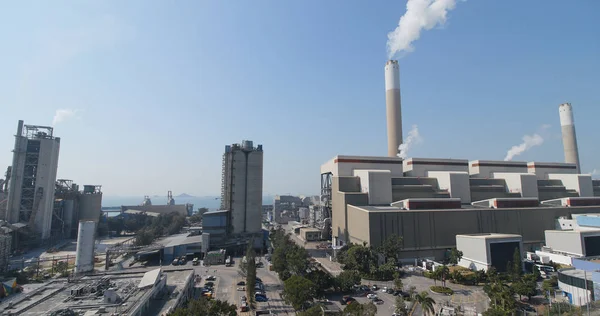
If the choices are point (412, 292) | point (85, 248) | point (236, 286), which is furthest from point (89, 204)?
point (412, 292)

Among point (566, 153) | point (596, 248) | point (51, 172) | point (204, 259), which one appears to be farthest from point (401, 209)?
point (51, 172)

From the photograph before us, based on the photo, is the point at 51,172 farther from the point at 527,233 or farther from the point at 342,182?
the point at 527,233

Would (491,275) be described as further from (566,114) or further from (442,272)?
(566,114)

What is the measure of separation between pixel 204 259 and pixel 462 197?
53.8m

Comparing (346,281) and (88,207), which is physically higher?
(88,207)

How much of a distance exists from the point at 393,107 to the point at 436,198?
93.9ft

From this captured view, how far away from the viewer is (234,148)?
7106 centimetres

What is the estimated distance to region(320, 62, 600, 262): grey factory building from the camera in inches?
2101

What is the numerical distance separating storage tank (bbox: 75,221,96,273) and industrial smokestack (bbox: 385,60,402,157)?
67.5 metres

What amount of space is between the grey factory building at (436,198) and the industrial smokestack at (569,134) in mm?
3468

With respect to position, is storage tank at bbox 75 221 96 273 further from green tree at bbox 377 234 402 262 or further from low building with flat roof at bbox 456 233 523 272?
low building with flat roof at bbox 456 233 523 272

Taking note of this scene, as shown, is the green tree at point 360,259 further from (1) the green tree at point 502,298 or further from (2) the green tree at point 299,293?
(2) the green tree at point 299,293

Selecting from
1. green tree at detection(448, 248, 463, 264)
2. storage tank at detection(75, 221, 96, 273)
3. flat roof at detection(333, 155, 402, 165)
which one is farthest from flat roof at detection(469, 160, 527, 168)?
storage tank at detection(75, 221, 96, 273)

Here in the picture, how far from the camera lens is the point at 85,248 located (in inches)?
1863
